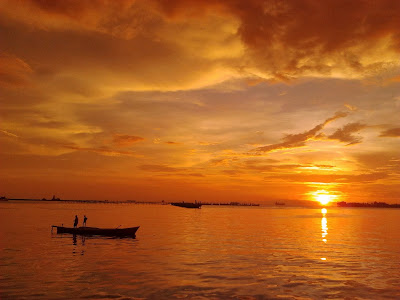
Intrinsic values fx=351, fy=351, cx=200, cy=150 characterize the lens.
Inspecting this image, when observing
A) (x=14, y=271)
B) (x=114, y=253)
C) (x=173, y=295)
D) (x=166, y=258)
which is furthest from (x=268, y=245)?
(x=14, y=271)

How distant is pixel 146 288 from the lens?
24.9 meters

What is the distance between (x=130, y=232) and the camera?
180ft

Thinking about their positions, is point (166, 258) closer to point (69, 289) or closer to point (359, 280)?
point (69, 289)

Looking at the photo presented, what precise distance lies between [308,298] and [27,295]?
18324 millimetres

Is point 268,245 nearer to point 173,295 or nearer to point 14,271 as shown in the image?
point 173,295

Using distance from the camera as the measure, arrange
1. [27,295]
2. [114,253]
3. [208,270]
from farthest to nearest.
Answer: [114,253]
[208,270]
[27,295]

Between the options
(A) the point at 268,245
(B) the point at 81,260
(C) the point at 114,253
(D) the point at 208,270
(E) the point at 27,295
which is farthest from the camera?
(A) the point at 268,245

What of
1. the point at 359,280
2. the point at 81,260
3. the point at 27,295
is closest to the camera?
the point at 27,295

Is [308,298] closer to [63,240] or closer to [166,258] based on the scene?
[166,258]

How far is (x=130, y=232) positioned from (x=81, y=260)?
1970 centimetres

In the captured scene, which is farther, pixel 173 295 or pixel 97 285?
pixel 97 285

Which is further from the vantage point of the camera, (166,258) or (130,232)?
(130,232)

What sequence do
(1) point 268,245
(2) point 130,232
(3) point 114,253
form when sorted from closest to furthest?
1. (3) point 114,253
2. (1) point 268,245
3. (2) point 130,232

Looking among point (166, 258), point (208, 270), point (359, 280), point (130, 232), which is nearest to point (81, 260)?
point (166, 258)
